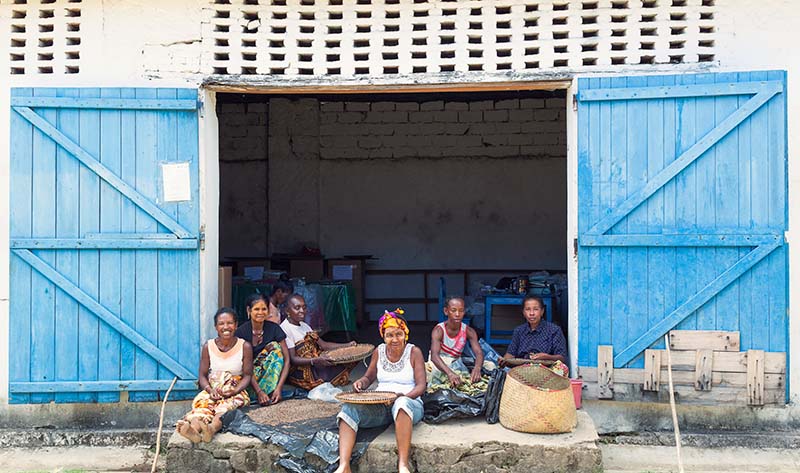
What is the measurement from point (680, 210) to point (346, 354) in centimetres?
274

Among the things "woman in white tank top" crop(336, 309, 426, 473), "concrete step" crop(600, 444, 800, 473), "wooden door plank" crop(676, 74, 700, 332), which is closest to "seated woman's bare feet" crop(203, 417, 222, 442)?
"woman in white tank top" crop(336, 309, 426, 473)

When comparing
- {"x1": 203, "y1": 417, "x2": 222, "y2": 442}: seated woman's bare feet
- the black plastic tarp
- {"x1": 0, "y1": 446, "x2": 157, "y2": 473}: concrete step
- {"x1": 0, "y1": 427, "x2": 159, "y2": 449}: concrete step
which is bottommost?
{"x1": 0, "y1": 446, "x2": 157, "y2": 473}: concrete step

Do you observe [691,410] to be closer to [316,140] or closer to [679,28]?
[679,28]

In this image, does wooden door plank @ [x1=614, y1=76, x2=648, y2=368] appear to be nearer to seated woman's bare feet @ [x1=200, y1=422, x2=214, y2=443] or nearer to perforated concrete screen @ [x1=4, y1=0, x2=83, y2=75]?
seated woman's bare feet @ [x1=200, y1=422, x2=214, y2=443]

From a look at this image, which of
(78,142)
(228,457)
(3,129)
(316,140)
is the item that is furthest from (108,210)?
(316,140)

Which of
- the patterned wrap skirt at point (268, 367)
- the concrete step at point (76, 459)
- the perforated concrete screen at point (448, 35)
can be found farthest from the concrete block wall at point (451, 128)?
the concrete step at point (76, 459)

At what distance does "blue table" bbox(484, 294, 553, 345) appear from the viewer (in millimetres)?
7992

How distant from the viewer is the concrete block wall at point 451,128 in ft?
37.9

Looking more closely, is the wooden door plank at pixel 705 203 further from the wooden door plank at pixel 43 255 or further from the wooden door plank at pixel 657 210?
the wooden door plank at pixel 43 255

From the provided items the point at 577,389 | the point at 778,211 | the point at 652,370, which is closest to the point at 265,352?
the point at 577,389

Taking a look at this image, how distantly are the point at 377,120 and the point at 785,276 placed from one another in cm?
713

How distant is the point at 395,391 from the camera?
5.28 m

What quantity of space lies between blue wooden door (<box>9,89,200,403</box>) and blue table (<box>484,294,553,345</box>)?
11.0 feet

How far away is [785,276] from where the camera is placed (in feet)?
18.1
